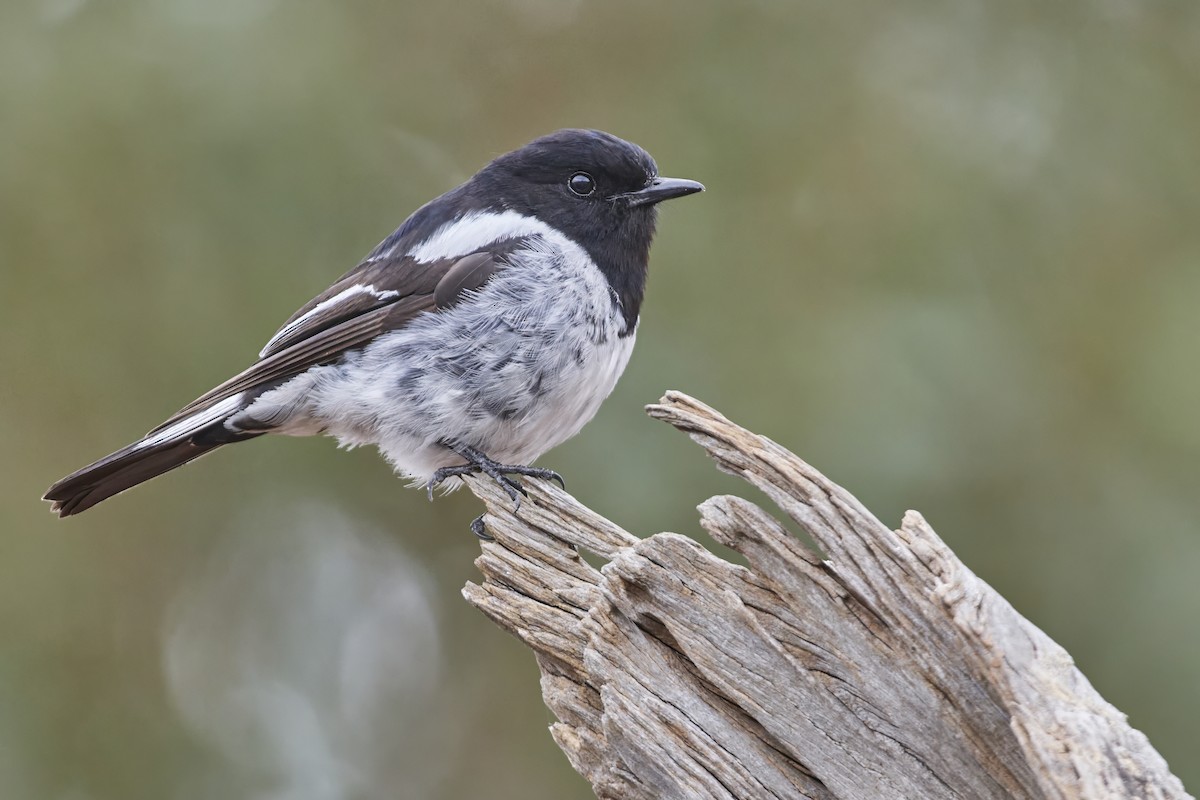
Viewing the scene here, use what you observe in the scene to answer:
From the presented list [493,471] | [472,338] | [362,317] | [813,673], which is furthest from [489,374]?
[813,673]

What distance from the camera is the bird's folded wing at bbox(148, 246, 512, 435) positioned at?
4137mm

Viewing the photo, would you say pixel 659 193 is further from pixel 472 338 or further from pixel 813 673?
pixel 813 673

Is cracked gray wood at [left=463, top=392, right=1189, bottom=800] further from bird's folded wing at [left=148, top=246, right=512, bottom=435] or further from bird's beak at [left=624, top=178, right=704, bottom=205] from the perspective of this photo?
bird's beak at [left=624, top=178, right=704, bottom=205]

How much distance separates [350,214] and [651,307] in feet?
4.43

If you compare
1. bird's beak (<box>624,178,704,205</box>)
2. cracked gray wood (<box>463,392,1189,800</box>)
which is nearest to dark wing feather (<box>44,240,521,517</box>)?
bird's beak (<box>624,178,704,205</box>)

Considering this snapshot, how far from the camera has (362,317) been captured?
4191 millimetres

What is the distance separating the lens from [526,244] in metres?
4.20

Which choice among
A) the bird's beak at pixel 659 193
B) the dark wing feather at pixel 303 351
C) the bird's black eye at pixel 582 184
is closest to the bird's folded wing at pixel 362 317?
the dark wing feather at pixel 303 351

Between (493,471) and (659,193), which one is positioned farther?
(659,193)

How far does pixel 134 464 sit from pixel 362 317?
2.85ft

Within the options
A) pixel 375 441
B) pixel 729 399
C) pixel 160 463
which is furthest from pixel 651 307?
pixel 160 463

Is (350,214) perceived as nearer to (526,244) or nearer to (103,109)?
(103,109)

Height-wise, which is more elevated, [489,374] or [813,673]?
[489,374]

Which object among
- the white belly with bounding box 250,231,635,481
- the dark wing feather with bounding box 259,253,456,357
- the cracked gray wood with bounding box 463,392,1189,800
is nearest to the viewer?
the cracked gray wood with bounding box 463,392,1189,800
